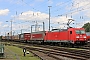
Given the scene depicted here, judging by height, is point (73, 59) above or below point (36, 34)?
below

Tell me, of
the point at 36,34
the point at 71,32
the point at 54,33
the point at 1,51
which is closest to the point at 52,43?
the point at 54,33

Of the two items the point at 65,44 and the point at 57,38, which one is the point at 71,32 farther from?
the point at 57,38

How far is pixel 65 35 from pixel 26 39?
3841 centimetres

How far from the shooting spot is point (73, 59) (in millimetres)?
21000

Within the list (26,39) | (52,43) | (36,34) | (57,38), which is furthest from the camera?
(26,39)

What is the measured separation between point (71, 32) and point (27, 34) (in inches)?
1592

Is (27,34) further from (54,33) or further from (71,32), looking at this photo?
(71,32)

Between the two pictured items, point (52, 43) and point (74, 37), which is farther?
point (52, 43)

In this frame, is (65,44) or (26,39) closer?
(65,44)

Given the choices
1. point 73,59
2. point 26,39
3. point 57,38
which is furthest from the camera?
point 26,39

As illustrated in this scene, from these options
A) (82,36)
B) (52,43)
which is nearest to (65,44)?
(82,36)

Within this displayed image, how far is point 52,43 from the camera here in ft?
165

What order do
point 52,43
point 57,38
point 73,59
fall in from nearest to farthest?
point 73,59 < point 57,38 < point 52,43

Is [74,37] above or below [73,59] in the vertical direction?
above
